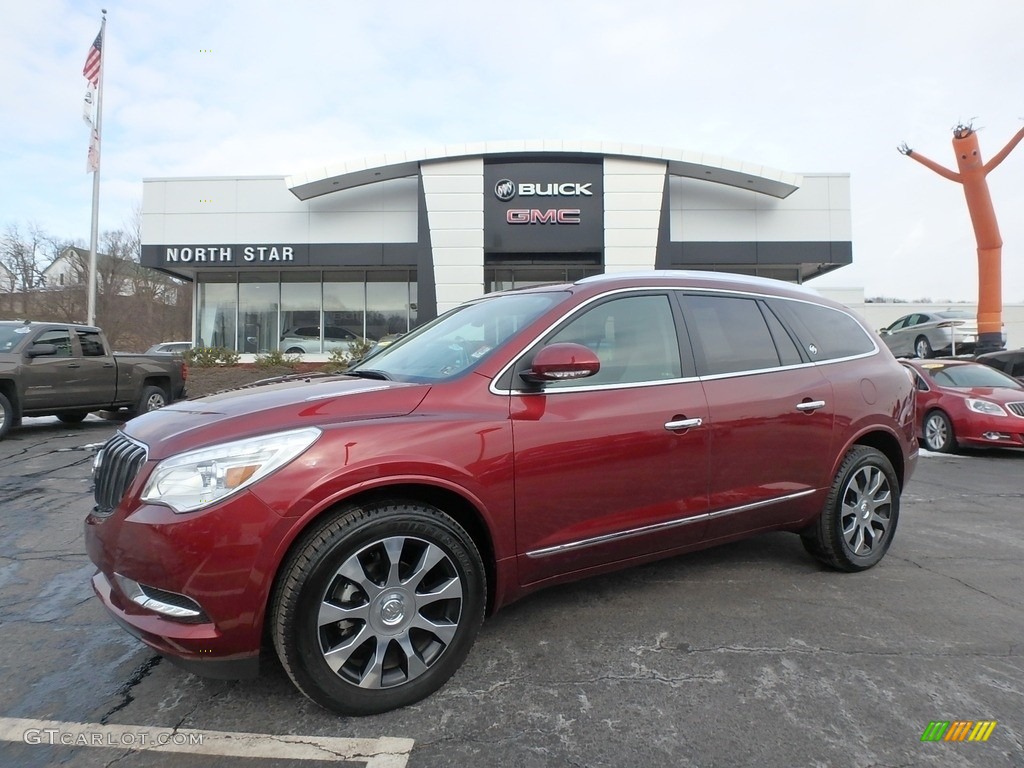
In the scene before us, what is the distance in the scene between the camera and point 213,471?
2.21m

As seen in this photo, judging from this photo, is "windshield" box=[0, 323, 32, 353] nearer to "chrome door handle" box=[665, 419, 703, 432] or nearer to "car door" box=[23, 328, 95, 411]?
"car door" box=[23, 328, 95, 411]

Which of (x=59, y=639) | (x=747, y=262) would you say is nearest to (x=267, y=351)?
(x=747, y=262)

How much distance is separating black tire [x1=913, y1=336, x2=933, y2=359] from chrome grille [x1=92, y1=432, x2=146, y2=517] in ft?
71.4

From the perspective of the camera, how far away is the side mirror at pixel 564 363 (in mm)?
2619

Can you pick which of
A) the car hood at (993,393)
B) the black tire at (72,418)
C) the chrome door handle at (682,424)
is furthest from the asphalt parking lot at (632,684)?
the black tire at (72,418)

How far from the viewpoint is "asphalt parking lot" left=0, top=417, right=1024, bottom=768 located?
7.16 ft

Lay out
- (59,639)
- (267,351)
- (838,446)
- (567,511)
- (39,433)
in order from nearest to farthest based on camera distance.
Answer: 1. (567,511)
2. (59,639)
3. (838,446)
4. (39,433)
5. (267,351)

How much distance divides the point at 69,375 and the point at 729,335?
10.4 m

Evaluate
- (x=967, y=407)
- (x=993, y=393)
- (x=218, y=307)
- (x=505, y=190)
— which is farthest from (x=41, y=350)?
(x=993, y=393)

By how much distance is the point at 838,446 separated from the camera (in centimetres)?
374

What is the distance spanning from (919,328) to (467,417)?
21.1 meters

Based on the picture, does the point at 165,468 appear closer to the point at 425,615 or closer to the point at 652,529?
the point at 425,615

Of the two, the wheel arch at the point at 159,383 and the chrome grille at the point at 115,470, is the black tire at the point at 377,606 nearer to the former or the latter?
the chrome grille at the point at 115,470

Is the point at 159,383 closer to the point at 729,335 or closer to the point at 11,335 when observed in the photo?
the point at 11,335
